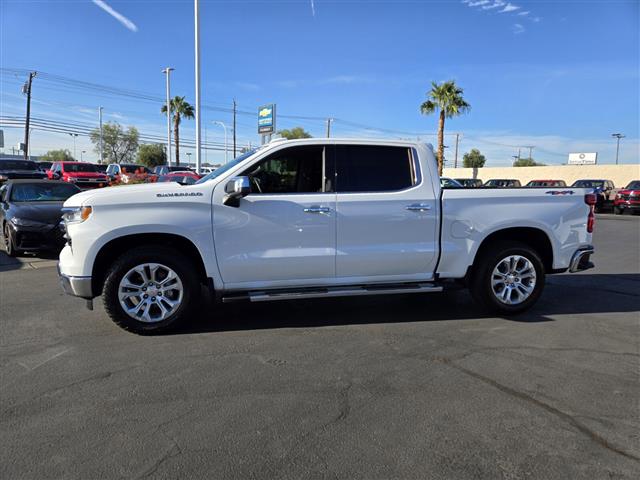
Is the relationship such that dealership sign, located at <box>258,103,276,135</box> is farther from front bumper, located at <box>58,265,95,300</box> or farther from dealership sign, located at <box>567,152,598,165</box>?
dealership sign, located at <box>567,152,598,165</box>

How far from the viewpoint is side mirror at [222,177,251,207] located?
4.78m

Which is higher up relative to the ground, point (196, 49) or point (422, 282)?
point (196, 49)

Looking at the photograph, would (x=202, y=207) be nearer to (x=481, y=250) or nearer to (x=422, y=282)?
(x=422, y=282)

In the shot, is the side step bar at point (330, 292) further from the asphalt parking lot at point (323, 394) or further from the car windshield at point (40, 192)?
the car windshield at point (40, 192)

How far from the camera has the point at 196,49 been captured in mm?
21719

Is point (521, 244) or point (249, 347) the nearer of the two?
point (249, 347)

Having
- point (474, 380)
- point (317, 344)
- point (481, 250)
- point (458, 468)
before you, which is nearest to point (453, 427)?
point (458, 468)

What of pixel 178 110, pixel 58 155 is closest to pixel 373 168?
pixel 178 110

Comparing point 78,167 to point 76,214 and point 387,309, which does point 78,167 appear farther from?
point 387,309

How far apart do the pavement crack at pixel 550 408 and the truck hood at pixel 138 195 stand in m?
2.88

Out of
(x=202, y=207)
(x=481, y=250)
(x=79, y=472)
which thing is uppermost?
(x=202, y=207)

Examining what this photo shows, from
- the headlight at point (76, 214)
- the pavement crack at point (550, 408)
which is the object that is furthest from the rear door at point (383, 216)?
the headlight at point (76, 214)

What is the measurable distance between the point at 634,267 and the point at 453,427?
7902 mm

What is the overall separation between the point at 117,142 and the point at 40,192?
76.7 metres
